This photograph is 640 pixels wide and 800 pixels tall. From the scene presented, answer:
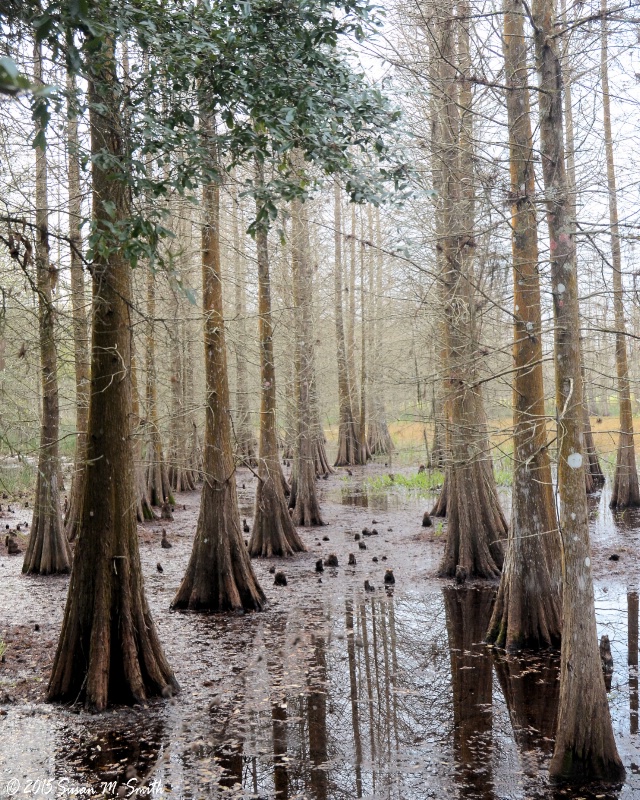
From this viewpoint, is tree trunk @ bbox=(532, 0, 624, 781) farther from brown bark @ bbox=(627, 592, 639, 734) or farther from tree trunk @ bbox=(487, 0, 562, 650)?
tree trunk @ bbox=(487, 0, 562, 650)

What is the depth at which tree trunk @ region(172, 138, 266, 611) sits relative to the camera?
9.39 m

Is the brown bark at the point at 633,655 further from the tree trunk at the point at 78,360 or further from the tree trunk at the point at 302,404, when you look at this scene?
the tree trunk at the point at 302,404

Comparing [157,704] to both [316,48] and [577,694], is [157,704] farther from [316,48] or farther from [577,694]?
[316,48]

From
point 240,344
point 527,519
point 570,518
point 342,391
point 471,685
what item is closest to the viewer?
point 570,518

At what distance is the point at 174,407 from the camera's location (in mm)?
18234

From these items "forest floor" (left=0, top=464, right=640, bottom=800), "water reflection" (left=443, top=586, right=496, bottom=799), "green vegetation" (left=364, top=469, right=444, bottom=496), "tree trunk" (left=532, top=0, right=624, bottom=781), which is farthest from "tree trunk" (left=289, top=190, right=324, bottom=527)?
"tree trunk" (left=532, top=0, right=624, bottom=781)

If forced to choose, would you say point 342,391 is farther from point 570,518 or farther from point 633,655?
point 570,518

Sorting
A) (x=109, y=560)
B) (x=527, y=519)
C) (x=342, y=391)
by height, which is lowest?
(x=109, y=560)

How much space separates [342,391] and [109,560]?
22417 millimetres

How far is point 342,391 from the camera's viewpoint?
28.4 metres

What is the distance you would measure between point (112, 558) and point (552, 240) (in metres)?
4.20

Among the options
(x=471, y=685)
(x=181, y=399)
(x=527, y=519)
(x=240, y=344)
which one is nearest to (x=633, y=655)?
(x=527, y=519)

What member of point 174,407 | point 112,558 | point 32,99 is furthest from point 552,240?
point 174,407

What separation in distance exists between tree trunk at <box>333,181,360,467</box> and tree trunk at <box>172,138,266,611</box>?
1607 centimetres
